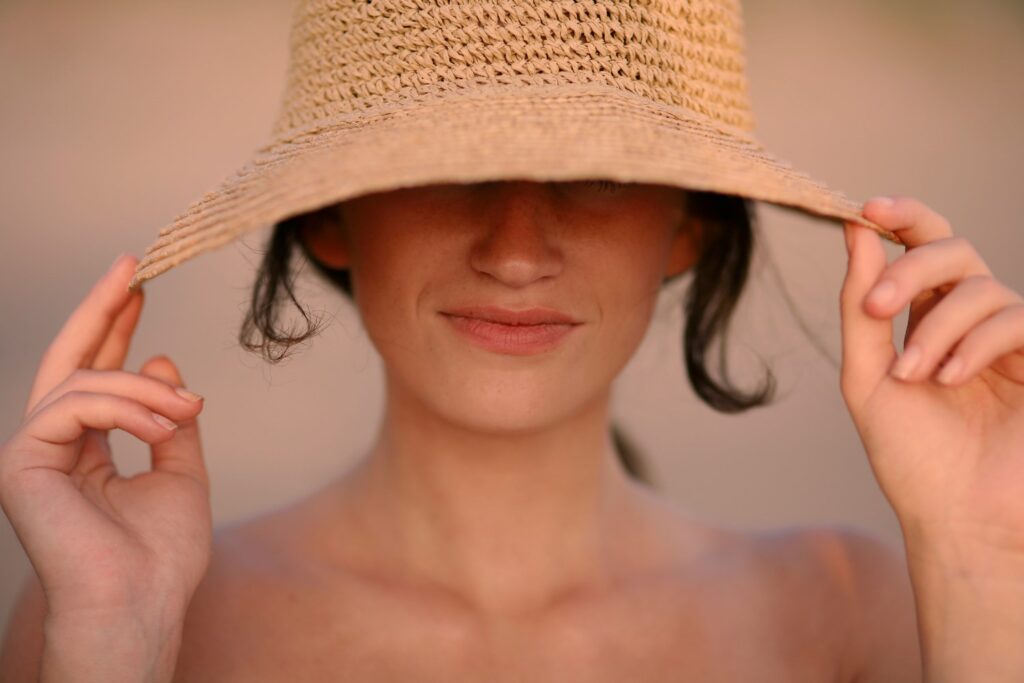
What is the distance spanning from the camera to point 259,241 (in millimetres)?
3605

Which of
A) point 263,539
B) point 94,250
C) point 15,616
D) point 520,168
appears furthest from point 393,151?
point 94,250

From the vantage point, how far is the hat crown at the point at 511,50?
1.48 meters

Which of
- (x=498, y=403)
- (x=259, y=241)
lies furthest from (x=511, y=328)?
(x=259, y=241)

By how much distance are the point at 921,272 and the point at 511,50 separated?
2.05 ft

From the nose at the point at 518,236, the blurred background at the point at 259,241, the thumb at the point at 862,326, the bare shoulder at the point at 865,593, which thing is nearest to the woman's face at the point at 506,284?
the nose at the point at 518,236

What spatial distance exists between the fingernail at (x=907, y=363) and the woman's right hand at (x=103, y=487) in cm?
100

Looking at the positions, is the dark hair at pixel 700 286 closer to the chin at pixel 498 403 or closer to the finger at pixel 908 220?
the chin at pixel 498 403

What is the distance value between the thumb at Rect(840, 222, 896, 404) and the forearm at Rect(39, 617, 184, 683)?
1.04 m

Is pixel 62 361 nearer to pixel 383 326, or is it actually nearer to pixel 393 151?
pixel 383 326

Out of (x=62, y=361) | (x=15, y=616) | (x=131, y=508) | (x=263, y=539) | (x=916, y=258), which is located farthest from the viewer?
(x=263, y=539)

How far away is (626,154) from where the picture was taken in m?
1.26

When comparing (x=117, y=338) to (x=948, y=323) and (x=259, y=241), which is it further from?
(x=259, y=241)

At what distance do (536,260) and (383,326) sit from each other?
29 cm

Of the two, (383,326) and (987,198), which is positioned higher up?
(383,326)
